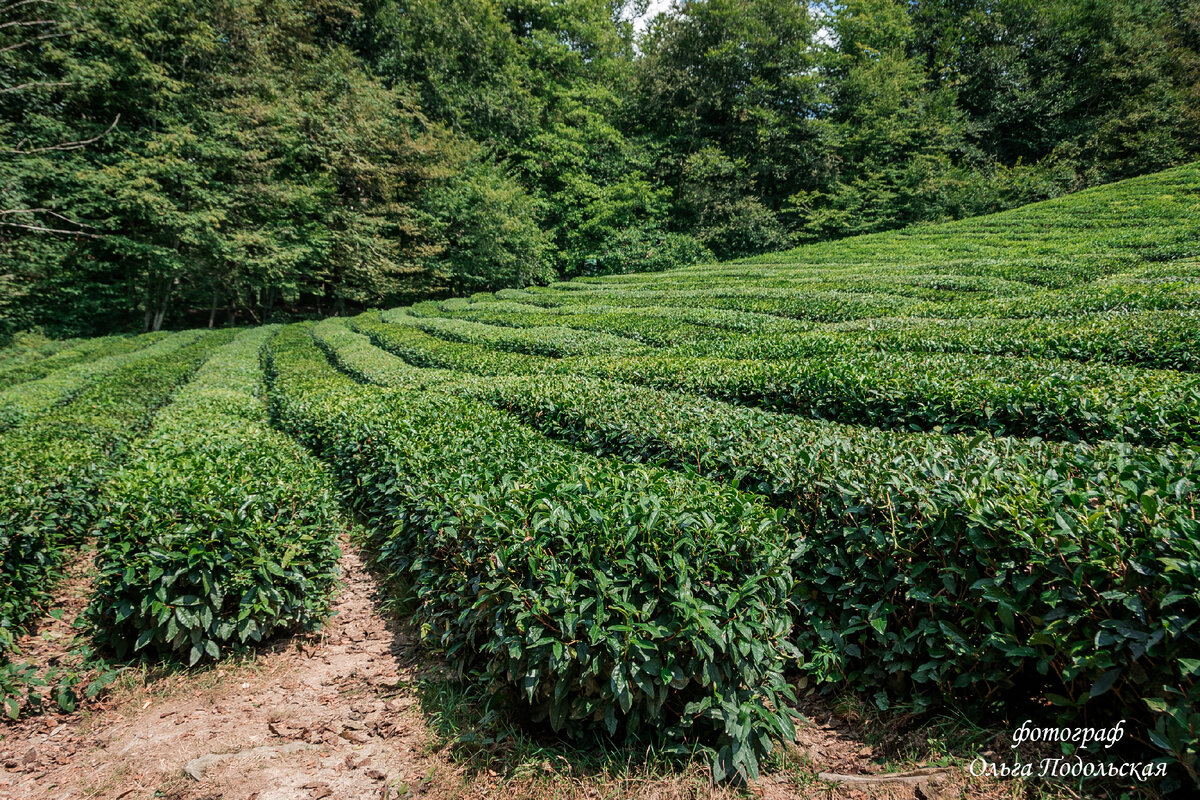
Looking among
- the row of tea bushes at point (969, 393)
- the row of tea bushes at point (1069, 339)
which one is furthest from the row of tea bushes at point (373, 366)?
the row of tea bushes at point (1069, 339)

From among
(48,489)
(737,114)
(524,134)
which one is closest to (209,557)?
(48,489)

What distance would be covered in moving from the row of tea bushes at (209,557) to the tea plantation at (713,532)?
0.02 meters

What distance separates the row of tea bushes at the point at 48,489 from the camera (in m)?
3.80

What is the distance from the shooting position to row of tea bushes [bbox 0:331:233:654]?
150 inches

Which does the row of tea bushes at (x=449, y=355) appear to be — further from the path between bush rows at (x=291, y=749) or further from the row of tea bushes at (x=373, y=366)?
the path between bush rows at (x=291, y=749)

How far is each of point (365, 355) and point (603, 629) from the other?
11616 millimetres

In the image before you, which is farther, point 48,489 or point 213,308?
point 213,308

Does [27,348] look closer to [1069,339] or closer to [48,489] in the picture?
[48,489]

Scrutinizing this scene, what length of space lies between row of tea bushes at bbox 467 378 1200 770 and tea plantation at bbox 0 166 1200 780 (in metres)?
0.01

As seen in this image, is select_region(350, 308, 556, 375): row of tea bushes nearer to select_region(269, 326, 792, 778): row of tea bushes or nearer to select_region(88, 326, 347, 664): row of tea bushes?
select_region(88, 326, 347, 664): row of tea bushes

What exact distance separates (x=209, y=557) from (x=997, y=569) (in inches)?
170

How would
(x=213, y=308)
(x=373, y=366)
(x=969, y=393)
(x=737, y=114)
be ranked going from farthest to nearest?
(x=737, y=114), (x=213, y=308), (x=373, y=366), (x=969, y=393)

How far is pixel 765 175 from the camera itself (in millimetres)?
37344

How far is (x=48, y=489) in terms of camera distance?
4492 mm
